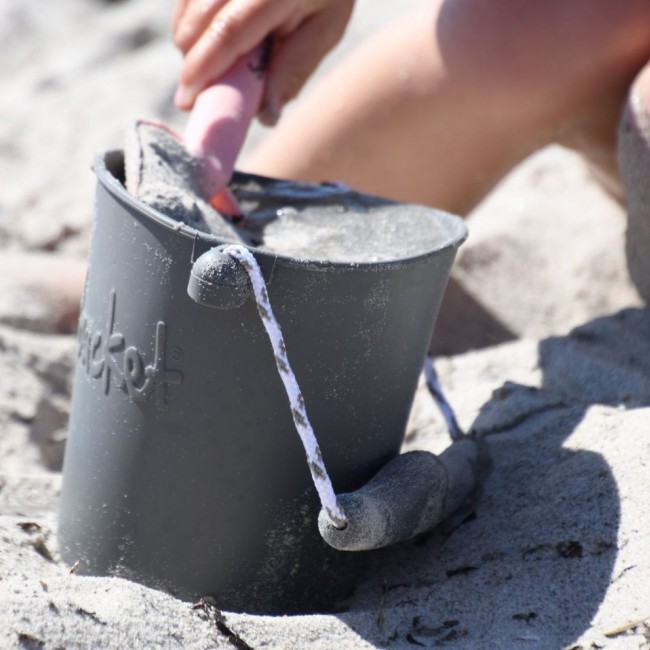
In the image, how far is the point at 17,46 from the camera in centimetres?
349

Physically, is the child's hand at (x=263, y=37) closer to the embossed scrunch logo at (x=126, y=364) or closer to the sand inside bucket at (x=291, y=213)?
the sand inside bucket at (x=291, y=213)

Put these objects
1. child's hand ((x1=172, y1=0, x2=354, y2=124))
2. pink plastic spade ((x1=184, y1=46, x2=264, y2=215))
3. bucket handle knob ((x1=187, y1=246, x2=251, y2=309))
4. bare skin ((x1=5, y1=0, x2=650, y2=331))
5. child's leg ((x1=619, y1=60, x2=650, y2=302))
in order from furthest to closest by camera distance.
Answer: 1. bare skin ((x1=5, y1=0, x2=650, y2=331))
2. child's leg ((x1=619, y1=60, x2=650, y2=302))
3. child's hand ((x1=172, y1=0, x2=354, y2=124))
4. pink plastic spade ((x1=184, y1=46, x2=264, y2=215))
5. bucket handle knob ((x1=187, y1=246, x2=251, y2=309))

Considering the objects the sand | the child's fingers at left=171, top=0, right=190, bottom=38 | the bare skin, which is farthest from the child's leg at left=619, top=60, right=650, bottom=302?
the child's fingers at left=171, top=0, right=190, bottom=38

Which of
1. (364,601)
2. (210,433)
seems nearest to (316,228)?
(210,433)

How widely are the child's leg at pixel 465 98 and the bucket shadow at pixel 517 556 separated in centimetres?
51

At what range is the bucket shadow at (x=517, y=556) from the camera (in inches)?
41.9

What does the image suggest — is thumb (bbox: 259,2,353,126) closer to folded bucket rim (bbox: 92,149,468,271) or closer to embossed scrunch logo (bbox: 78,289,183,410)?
folded bucket rim (bbox: 92,149,468,271)

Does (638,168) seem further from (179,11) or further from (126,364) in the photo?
(126,364)

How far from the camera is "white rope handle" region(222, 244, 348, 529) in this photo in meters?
0.99

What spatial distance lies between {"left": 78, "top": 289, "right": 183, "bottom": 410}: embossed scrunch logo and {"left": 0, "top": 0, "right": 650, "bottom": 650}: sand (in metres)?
0.21

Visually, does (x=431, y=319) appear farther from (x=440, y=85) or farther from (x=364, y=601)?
(x=440, y=85)

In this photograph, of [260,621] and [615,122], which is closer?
[260,621]

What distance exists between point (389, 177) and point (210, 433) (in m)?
0.85

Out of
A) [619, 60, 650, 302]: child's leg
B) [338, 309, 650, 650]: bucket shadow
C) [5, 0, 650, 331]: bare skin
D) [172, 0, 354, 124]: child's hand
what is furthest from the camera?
[5, 0, 650, 331]: bare skin
